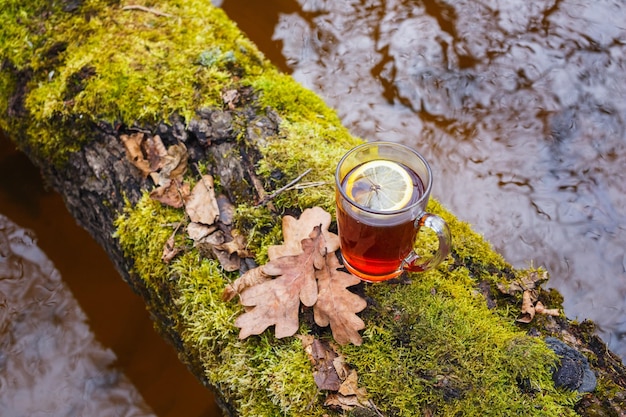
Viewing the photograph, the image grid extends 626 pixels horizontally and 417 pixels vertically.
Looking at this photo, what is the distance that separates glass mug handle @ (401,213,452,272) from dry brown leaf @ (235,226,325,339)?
0.39m

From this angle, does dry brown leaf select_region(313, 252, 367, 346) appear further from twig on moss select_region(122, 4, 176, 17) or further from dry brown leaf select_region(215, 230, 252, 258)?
twig on moss select_region(122, 4, 176, 17)

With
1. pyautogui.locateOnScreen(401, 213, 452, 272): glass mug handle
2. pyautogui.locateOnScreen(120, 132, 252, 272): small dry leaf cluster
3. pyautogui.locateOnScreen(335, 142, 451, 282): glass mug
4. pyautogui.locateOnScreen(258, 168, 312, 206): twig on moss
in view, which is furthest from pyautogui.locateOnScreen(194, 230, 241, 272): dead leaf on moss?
pyautogui.locateOnScreen(401, 213, 452, 272): glass mug handle

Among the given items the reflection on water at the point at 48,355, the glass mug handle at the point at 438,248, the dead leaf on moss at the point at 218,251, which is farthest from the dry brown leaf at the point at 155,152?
the reflection on water at the point at 48,355

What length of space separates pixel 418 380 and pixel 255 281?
31.6 inches

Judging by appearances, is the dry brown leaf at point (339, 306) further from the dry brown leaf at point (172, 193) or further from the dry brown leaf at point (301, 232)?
the dry brown leaf at point (172, 193)

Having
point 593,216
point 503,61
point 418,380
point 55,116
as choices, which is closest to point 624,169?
point 593,216

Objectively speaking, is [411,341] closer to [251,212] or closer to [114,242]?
[251,212]

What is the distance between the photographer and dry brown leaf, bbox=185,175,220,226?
2576 millimetres

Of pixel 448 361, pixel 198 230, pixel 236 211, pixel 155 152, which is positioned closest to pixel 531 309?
pixel 448 361

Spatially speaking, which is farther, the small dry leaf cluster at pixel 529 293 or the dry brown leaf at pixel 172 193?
the dry brown leaf at pixel 172 193

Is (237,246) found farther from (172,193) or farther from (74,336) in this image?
(74,336)

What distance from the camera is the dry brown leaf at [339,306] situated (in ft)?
7.02

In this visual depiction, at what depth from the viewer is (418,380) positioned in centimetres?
203

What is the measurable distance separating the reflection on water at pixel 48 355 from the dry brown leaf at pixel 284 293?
5.73 feet
